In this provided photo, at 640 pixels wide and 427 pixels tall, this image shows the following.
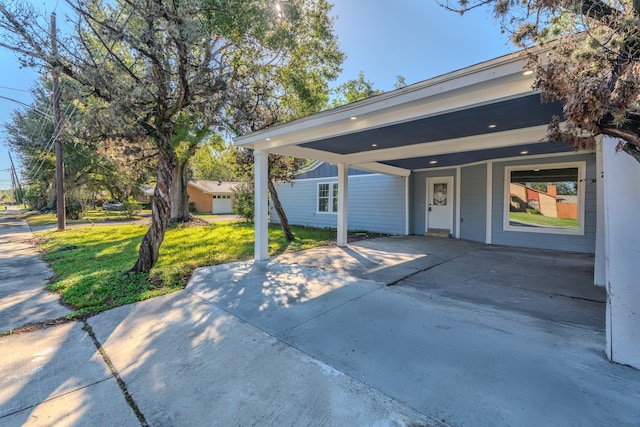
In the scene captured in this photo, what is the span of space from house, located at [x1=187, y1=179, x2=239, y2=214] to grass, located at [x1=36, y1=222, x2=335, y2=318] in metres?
17.5

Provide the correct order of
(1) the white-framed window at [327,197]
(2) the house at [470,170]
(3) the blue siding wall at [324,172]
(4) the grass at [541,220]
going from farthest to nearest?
1. (1) the white-framed window at [327,197]
2. (3) the blue siding wall at [324,172]
3. (4) the grass at [541,220]
4. (2) the house at [470,170]

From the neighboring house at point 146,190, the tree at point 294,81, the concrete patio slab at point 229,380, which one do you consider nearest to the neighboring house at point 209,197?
the neighboring house at point 146,190

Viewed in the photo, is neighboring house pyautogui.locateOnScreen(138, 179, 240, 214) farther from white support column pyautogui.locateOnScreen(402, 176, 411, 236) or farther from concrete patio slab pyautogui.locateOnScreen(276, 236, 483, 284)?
concrete patio slab pyautogui.locateOnScreen(276, 236, 483, 284)

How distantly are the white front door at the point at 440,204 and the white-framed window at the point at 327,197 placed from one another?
13.7ft

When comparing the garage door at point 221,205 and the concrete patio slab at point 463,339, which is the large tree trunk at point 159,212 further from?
the garage door at point 221,205

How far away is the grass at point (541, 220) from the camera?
24.8 feet

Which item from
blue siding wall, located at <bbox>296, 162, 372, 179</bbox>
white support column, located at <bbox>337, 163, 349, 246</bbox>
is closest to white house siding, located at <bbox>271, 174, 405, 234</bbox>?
blue siding wall, located at <bbox>296, 162, 372, 179</bbox>

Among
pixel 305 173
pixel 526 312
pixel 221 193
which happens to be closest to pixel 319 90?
pixel 305 173

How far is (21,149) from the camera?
19.0m

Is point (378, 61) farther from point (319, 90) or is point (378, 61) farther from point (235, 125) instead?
point (235, 125)

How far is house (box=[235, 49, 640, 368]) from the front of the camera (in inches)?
94.0

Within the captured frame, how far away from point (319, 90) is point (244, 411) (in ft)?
31.8

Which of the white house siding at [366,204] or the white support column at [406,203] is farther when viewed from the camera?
the white house siding at [366,204]

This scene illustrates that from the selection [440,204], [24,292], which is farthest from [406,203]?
[24,292]
